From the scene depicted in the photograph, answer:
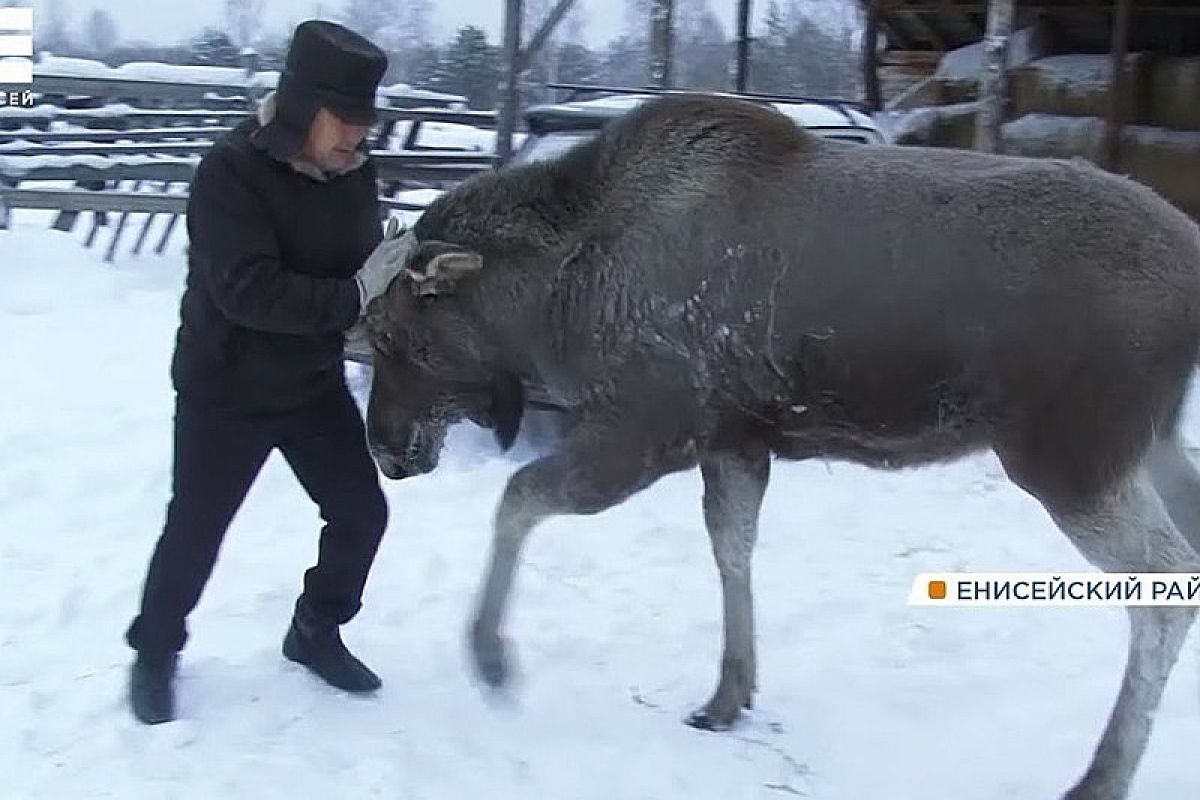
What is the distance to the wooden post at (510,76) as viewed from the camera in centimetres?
956

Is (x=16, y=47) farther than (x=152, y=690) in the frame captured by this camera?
Yes

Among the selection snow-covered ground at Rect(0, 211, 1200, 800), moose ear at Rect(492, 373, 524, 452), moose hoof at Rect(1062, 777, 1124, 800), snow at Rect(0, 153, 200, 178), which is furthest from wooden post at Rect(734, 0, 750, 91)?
moose hoof at Rect(1062, 777, 1124, 800)

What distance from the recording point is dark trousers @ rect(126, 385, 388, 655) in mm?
4176

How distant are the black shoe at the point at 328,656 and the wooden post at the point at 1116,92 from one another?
801 centimetres

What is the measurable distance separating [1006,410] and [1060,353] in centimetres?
21

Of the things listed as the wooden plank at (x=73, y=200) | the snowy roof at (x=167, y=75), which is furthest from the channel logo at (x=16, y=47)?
the wooden plank at (x=73, y=200)

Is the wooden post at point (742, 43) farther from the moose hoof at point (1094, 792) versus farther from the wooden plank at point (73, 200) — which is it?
the moose hoof at point (1094, 792)

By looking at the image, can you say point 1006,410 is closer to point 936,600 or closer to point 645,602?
point 936,600

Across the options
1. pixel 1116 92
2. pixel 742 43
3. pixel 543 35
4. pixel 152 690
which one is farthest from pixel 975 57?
pixel 152 690

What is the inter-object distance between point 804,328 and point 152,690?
2.16 metres

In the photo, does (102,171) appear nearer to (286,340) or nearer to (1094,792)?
(286,340)

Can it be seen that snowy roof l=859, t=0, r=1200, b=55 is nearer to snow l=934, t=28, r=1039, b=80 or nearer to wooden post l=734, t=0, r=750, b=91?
snow l=934, t=28, r=1039, b=80

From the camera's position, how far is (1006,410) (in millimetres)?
3783

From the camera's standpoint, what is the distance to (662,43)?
13430 mm
